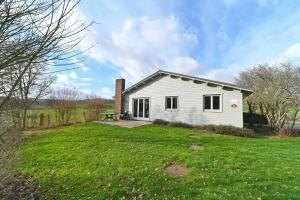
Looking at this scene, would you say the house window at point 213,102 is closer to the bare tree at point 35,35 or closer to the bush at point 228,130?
the bush at point 228,130

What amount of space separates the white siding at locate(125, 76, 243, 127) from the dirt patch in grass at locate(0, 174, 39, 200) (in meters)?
12.8

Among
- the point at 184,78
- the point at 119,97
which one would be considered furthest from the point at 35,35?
the point at 119,97

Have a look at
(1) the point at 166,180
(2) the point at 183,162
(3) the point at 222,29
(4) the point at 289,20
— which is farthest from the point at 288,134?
(1) the point at 166,180

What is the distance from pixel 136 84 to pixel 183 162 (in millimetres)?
14287

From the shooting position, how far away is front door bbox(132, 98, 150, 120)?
2030cm

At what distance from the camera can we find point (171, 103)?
60.8 ft

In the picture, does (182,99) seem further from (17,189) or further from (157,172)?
(17,189)

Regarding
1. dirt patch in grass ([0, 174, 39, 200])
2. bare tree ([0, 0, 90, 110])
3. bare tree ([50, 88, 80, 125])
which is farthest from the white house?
bare tree ([0, 0, 90, 110])

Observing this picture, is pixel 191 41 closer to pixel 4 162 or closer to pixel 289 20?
pixel 289 20

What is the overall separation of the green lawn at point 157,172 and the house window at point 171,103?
866cm

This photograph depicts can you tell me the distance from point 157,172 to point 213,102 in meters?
11.1

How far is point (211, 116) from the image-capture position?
16000mm

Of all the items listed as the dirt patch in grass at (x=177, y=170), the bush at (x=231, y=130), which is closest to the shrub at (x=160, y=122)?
the bush at (x=231, y=130)

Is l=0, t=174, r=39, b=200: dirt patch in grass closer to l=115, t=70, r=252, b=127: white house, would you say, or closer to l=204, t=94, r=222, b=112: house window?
l=115, t=70, r=252, b=127: white house
